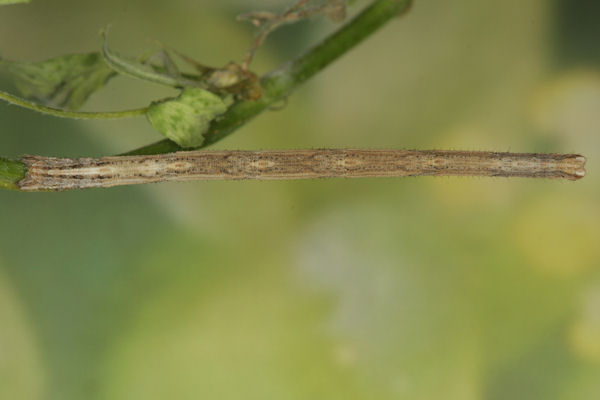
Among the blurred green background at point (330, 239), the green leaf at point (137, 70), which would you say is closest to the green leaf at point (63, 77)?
the green leaf at point (137, 70)

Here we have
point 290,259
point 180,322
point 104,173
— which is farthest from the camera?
point 290,259

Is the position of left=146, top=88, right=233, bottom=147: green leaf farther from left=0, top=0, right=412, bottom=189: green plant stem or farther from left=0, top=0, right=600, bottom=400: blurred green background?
left=0, top=0, right=600, bottom=400: blurred green background

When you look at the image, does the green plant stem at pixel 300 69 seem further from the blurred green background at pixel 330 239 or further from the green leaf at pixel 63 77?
the blurred green background at pixel 330 239

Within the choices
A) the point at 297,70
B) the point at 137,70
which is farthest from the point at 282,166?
the point at 137,70

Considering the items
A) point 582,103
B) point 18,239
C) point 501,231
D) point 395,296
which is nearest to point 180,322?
point 18,239

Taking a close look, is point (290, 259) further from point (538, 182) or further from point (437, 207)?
A: point (538, 182)

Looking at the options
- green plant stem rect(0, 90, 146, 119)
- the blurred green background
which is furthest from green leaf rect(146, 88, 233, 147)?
the blurred green background

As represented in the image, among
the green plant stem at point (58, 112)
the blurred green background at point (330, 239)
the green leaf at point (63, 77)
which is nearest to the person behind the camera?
the green plant stem at point (58, 112)
